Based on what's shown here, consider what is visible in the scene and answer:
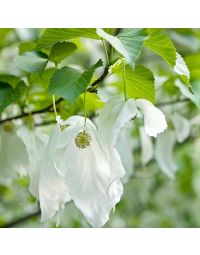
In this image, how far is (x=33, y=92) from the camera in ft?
4.86

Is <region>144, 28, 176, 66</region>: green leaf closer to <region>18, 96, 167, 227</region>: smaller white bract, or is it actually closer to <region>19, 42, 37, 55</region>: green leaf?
<region>18, 96, 167, 227</region>: smaller white bract

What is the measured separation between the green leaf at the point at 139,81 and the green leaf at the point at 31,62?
0.15m

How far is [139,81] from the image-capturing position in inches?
42.1

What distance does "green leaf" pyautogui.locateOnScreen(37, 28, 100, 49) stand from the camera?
998 millimetres

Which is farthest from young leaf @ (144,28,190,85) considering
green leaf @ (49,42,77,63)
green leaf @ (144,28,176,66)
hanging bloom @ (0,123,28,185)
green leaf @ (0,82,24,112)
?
hanging bloom @ (0,123,28,185)

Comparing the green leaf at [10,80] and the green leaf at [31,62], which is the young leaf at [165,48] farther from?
the green leaf at [10,80]

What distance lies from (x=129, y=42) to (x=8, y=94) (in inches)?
12.4

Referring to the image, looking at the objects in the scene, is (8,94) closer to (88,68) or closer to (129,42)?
(88,68)

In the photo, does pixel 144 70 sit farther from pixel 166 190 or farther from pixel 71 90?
pixel 166 190

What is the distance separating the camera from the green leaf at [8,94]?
3.69 feet

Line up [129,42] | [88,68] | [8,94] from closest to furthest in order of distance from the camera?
[129,42]
[88,68]
[8,94]

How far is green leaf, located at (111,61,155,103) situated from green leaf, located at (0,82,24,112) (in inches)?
8.2

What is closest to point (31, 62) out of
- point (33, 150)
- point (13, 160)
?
point (33, 150)

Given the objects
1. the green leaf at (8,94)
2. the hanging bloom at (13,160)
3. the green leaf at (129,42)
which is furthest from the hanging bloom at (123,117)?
the hanging bloom at (13,160)
